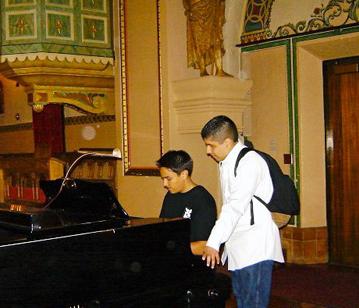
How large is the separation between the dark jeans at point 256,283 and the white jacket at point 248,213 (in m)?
0.04

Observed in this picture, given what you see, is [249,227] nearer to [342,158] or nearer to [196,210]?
[196,210]

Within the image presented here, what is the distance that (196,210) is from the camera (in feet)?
10.3

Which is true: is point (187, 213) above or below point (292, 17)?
below

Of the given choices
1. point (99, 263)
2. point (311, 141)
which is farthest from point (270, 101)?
A: point (99, 263)

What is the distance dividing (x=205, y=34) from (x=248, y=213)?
3174mm

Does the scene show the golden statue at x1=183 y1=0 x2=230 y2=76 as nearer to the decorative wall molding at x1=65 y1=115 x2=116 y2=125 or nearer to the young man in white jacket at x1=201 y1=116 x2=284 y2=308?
the decorative wall molding at x1=65 y1=115 x2=116 y2=125

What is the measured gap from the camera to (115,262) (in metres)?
2.79

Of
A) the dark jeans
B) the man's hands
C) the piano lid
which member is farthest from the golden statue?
the man's hands

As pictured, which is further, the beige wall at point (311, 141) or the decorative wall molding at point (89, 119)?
the decorative wall molding at point (89, 119)

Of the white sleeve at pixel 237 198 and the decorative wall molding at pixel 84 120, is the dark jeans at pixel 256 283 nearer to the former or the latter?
the white sleeve at pixel 237 198

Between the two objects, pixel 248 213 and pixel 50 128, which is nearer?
pixel 248 213

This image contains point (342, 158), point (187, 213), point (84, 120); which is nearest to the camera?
point (187, 213)

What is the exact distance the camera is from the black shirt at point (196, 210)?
311 centimetres

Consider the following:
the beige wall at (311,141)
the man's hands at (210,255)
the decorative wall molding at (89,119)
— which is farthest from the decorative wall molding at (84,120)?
the man's hands at (210,255)
